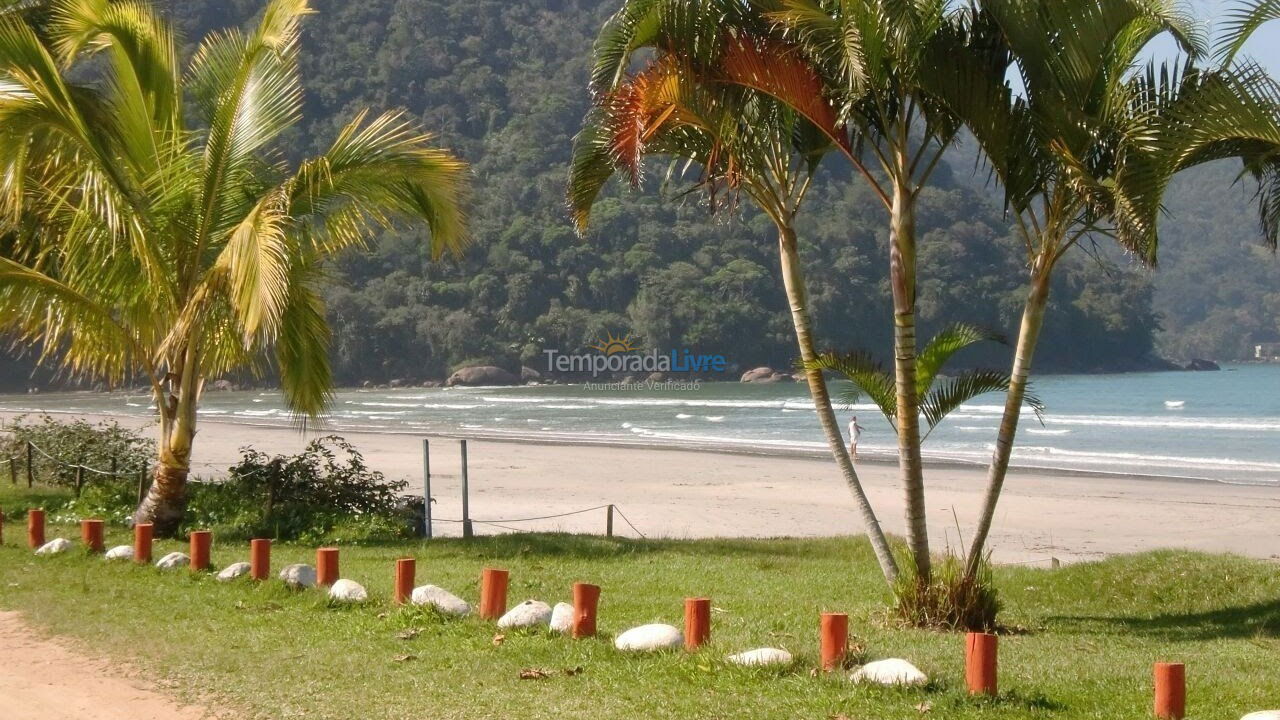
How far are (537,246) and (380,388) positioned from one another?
46.2 feet

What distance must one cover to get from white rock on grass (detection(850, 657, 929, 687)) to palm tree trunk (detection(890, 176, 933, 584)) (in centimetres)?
205

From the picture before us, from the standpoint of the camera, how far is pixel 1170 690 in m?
4.54

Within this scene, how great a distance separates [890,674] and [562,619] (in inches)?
75.1

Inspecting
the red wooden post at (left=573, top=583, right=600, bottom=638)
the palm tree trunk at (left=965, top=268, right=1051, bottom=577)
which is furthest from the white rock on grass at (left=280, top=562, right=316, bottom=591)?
the palm tree trunk at (left=965, top=268, right=1051, bottom=577)

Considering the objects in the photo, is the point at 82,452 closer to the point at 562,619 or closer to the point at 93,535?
the point at 93,535

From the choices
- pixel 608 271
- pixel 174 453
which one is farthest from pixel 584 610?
pixel 608 271

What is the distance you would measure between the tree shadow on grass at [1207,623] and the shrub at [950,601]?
969 mm

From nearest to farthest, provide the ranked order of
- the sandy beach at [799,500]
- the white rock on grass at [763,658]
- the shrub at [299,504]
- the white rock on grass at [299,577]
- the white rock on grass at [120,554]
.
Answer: the white rock on grass at [763,658] → the white rock on grass at [299,577] → the white rock on grass at [120,554] → the shrub at [299,504] → the sandy beach at [799,500]

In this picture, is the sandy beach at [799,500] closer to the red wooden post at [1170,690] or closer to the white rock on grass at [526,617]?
the white rock on grass at [526,617]

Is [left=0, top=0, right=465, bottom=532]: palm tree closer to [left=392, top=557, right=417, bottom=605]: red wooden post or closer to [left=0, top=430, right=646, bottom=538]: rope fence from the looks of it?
[left=0, top=430, right=646, bottom=538]: rope fence

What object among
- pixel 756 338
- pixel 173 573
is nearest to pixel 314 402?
pixel 173 573

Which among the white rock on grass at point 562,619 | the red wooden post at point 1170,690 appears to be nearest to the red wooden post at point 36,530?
the white rock on grass at point 562,619

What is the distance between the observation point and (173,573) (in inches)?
332

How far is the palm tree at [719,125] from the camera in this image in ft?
22.8
